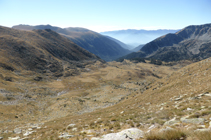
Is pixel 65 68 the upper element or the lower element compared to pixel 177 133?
lower

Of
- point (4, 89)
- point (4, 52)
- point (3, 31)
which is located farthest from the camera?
point (3, 31)

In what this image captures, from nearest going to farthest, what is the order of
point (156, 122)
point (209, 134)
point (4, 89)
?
point (209, 134)
point (156, 122)
point (4, 89)

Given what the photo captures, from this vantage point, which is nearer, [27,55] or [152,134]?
[152,134]

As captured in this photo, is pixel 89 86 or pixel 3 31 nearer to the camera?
pixel 89 86

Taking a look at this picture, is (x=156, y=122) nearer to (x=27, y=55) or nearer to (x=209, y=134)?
(x=209, y=134)

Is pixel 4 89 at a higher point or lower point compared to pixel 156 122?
lower

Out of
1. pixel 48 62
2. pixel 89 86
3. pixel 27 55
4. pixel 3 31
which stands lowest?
pixel 89 86

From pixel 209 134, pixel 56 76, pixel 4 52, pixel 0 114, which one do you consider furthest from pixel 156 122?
pixel 4 52

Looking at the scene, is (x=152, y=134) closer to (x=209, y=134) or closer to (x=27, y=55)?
(x=209, y=134)

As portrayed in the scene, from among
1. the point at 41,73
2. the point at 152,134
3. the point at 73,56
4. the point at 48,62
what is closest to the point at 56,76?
the point at 41,73
